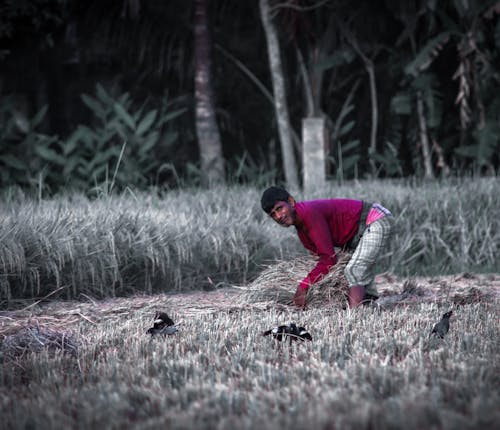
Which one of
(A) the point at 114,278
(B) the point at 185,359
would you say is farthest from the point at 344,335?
(A) the point at 114,278

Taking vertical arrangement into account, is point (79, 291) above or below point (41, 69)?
below

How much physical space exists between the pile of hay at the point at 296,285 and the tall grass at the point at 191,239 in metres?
1.09

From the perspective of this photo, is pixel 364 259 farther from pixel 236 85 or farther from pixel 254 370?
pixel 236 85

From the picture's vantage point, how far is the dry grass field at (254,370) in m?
2.65

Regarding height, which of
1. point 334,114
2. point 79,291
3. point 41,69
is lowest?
point 79,291

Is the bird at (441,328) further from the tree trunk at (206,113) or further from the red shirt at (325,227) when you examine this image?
the tree trunk at (206,113)

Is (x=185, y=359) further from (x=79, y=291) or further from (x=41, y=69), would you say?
(x=41, y=69)

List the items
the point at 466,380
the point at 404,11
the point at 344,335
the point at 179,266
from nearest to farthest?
the point at 466,380, the point at 344,335, the point at 179,266, the point at 404,11

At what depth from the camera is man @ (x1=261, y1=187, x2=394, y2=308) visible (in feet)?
15.9

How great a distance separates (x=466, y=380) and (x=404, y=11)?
861 cm

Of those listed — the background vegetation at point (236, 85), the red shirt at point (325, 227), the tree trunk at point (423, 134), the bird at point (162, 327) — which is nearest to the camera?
the bird at point (162, 327)

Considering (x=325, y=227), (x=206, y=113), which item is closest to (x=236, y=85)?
(x=206, y=113)

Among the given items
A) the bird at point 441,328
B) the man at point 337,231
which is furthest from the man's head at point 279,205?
the bird at point 441,328

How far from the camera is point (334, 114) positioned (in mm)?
13398
